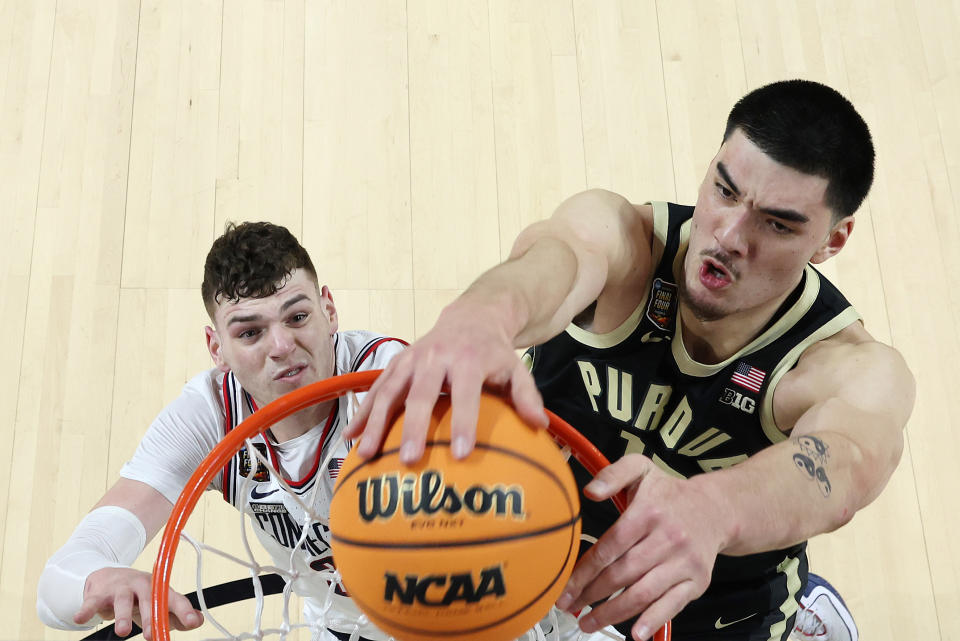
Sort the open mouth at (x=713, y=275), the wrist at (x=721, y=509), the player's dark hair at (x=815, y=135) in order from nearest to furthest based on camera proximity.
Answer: the wrist at (x=721, y=509), the player's dark hair at (x=815, y=135), the open mouth at (x=713, y=275)

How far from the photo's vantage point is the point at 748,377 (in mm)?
1787

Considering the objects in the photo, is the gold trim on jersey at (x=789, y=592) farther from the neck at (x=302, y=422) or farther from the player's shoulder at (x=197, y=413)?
the player's shoulder at (x=197, y=413)

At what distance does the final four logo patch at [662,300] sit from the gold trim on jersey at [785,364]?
0.22 meters

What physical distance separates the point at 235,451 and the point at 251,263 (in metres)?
0.51

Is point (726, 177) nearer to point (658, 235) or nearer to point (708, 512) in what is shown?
point (658, 235)

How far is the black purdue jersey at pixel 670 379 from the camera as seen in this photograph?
5.89 feet

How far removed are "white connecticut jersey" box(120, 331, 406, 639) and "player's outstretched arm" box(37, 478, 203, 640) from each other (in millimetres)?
52

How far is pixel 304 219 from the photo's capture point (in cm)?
305

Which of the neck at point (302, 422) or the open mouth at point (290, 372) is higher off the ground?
the open mouth at point (290, 372)

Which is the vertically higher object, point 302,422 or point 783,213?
point 783,213

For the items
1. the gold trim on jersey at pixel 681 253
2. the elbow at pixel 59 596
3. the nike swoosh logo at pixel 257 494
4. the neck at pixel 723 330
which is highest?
the gold trim on jersey at pixel 681 253

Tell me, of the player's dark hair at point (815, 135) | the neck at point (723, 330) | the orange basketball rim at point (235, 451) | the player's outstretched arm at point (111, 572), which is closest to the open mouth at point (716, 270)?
the neck at point (723, 330)

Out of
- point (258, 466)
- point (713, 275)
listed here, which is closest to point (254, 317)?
point (258, 466)

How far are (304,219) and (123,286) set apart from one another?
0.60 metres
